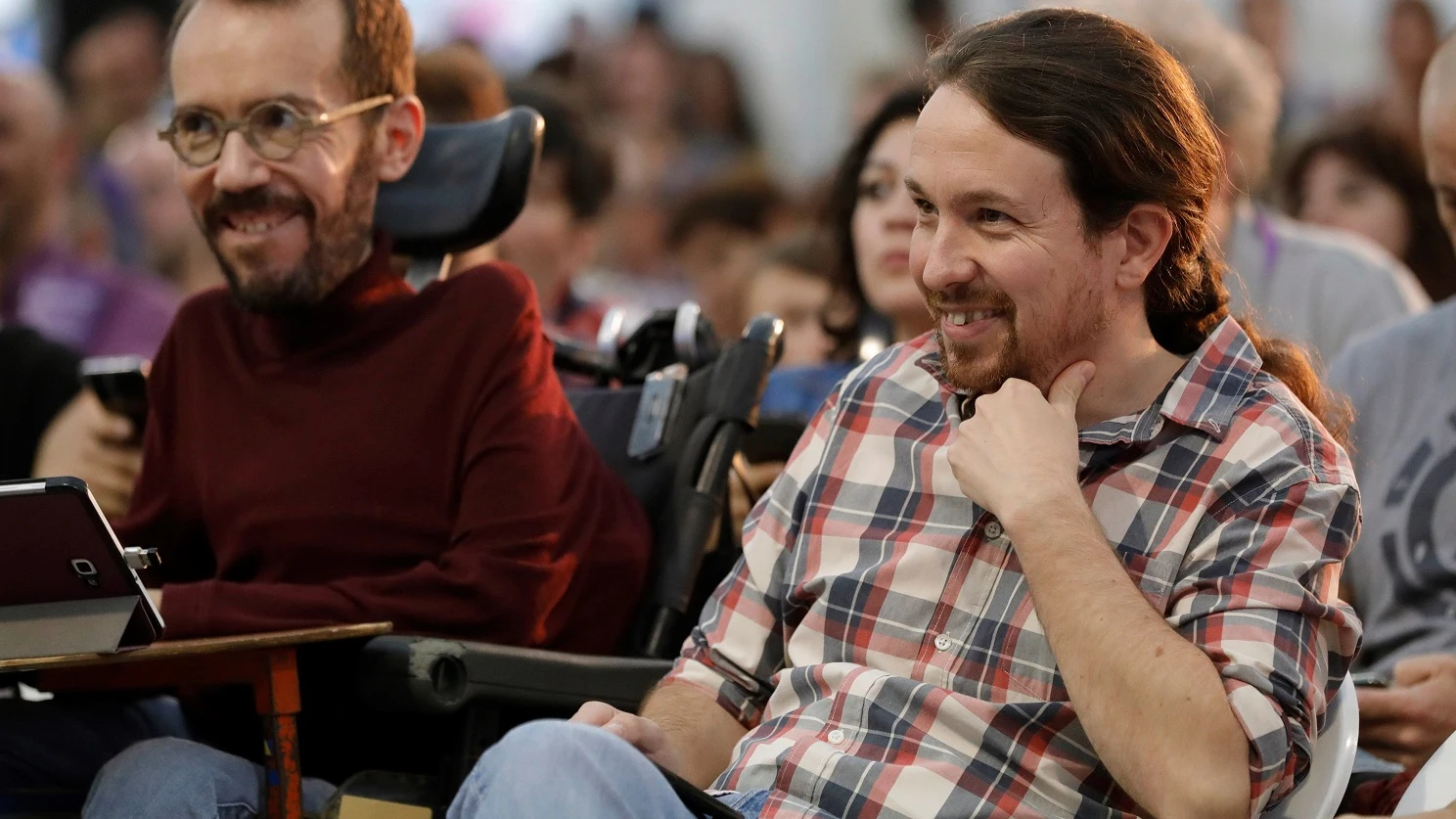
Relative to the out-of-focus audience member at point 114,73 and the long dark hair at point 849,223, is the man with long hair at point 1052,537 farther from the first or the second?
the out-of-focus audience member at point 114,73

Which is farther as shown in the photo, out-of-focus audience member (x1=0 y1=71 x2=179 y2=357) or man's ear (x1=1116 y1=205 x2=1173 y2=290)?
out-of-focus audience member (x1=0 y1=71 x2=179 y2=357)

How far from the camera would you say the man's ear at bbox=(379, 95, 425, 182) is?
2.84m

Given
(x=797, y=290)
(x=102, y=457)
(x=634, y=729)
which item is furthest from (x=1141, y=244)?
(x=797, y=290)

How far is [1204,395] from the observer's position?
2066 millimetres

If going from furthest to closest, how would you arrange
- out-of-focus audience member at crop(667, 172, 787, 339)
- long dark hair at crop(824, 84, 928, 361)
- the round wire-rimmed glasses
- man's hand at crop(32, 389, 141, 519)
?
out-of-focus audience member at crop(667, 172, 787, 339) → long dark hair at crop(824, 84, 928, 361) → man's hand at crop(32, 389, 141, 519) → the round wire-rimmed glasses

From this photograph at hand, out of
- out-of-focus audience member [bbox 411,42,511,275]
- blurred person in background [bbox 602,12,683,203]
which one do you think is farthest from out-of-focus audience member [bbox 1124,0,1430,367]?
blurred person in background [bbox 602,12,683,203]

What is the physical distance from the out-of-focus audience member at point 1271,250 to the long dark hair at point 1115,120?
1955 mm

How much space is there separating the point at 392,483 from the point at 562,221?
2.05 meters

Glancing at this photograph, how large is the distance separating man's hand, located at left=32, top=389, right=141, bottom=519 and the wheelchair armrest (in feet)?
4.15

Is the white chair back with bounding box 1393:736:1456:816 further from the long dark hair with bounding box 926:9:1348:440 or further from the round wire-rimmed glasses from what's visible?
the round wire-rimmed glasses

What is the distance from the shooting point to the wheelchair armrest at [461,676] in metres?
2.24

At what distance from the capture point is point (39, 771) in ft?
8.30

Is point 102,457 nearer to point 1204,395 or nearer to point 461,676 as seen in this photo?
point 461,676

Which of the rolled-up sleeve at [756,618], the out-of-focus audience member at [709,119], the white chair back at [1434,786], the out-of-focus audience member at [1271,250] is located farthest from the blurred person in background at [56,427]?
the out-of-focus audience member at [709,119]
